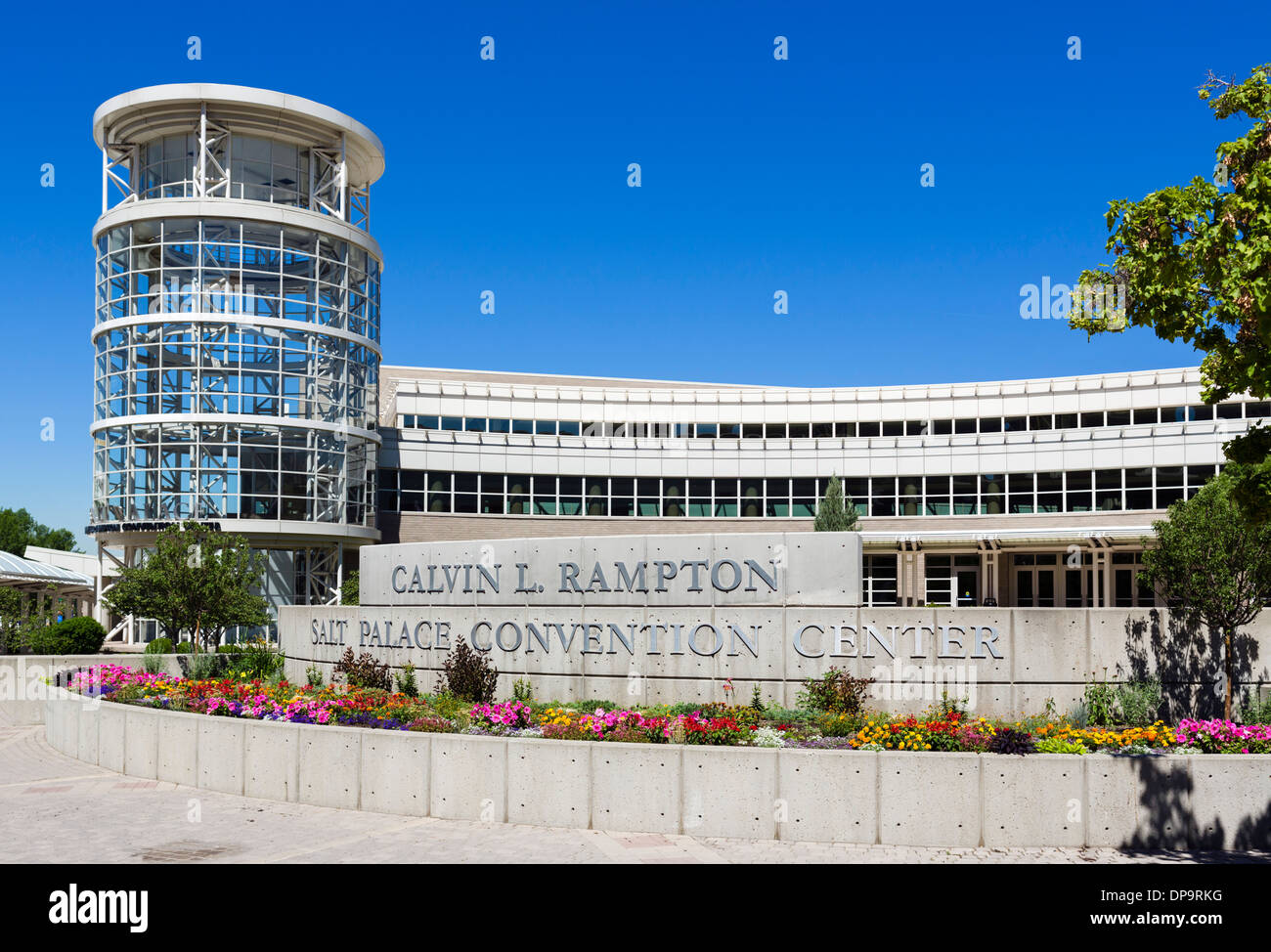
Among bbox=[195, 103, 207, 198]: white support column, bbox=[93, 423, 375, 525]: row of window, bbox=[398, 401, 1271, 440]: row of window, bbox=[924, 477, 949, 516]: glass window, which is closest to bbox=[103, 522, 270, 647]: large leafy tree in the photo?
bbox=[93, 423, 375, 525]: row of window

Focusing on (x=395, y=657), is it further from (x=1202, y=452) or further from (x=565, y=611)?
(x=1202, y=452)

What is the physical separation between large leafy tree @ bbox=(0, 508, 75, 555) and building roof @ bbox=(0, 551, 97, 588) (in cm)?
6101

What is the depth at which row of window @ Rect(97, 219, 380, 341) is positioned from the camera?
40.5 metres

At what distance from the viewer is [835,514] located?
4272 centimetres

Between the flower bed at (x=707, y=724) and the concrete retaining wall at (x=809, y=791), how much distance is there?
67cm

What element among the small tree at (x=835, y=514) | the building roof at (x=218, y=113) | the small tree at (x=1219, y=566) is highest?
the building roof at (x=218, y=113)

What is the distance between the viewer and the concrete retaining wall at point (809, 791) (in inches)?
457

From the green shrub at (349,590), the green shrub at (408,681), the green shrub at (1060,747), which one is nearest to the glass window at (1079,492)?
the green shrub at (349,590)

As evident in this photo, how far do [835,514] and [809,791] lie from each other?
103 feet

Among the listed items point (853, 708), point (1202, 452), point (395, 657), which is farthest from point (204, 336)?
point (1202, 452)

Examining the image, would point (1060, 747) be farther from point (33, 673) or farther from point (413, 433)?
point (413, 433)

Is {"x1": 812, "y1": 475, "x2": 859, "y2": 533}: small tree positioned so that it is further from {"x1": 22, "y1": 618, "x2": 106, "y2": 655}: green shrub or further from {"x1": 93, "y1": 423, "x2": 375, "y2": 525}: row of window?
{"x1": 22, "y1": 618, "x2": 106, "y2": 655}: green shrub

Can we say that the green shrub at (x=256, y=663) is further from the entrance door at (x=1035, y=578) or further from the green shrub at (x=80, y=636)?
the entrance door at (x=1035, y=578)

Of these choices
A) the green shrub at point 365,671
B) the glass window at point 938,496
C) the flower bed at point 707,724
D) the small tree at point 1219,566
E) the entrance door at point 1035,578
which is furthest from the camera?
the glass window at point 938,496
